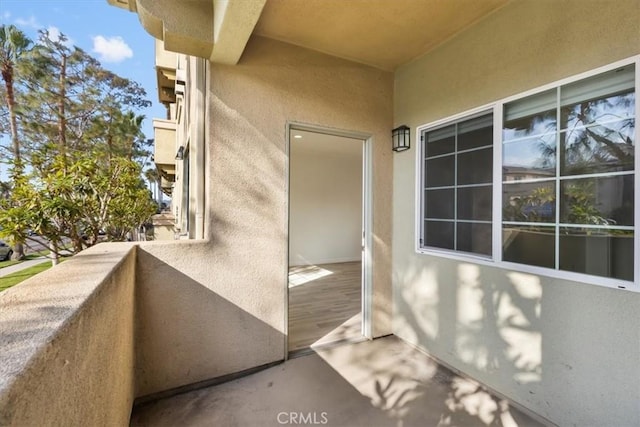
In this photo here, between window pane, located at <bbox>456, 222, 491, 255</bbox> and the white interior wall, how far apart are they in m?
4.41

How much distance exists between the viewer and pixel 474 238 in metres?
2.45

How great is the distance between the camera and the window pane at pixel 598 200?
1610 millimetres

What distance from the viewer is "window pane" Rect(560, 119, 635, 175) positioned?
63.4 inches

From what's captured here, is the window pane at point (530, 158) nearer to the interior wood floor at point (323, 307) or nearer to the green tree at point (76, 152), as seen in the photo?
the interior wood floor at point (323, 307)

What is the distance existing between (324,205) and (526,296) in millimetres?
5761

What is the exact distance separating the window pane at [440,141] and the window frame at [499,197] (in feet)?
0.17

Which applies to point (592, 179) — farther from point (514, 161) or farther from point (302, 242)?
point (302, 242)

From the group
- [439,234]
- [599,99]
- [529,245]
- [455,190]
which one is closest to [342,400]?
[439,234]

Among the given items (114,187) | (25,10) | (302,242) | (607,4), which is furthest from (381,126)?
(25,10)

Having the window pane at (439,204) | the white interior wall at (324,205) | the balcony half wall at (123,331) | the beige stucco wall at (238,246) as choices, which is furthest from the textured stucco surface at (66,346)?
the white interior wall at (324,205)

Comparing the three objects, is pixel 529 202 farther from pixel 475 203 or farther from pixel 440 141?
pixel 440 141

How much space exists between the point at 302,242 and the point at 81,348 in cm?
636

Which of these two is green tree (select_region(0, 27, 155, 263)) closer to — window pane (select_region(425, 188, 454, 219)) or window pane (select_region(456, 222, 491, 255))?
window pane (select_region(425, 188, 454, 219))

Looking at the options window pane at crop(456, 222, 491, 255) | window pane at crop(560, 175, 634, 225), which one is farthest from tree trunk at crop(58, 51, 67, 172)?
window pane at crop(560, 175, 634, 225)
